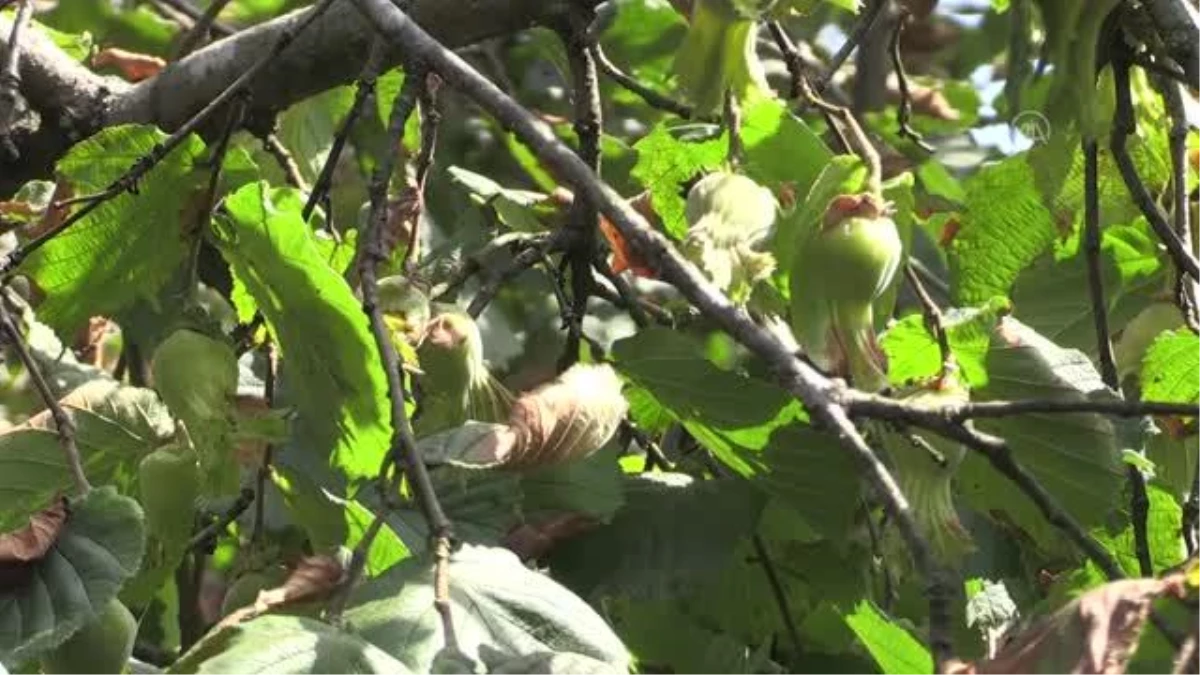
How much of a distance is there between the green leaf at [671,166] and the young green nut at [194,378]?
1.25ft

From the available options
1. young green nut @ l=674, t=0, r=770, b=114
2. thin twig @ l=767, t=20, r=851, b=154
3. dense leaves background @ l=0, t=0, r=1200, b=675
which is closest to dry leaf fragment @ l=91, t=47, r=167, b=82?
dense leaves background @ l=0, t=0, r=1200, b=675

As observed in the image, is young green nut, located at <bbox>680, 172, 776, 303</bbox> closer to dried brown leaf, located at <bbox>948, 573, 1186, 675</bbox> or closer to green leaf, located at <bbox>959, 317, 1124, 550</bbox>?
green leaf, located at <bbox>959, 317, 1124, 550</bbox>

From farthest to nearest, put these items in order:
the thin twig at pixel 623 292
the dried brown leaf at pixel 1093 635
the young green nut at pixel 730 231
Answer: the thin twig at pixel 623 292, the young green nut at pixel 730 231, the dried brown leaf at pixel 1093 635

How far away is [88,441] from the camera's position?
1.42 meters

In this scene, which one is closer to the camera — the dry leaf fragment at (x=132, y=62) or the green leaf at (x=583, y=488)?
the green leaf at (x=583, y=488)

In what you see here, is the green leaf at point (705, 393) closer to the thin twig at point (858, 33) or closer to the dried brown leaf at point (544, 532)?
the dried brown leaf at point (544, 532)

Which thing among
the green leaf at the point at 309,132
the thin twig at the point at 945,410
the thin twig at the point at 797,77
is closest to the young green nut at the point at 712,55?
the thin twig at the point at 797,77

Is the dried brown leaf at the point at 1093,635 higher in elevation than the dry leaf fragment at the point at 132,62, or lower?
higher

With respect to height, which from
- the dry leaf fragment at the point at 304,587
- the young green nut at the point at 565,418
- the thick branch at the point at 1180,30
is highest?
the thick branch at the point at 1180,30

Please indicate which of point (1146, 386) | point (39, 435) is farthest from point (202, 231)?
point (1146, 386)

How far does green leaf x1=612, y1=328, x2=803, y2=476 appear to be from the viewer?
1.30 metres

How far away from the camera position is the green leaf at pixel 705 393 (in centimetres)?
130

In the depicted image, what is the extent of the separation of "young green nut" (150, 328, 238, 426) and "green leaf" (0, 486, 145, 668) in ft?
0.25

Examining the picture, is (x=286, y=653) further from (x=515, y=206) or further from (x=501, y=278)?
(x=515, y=206)
